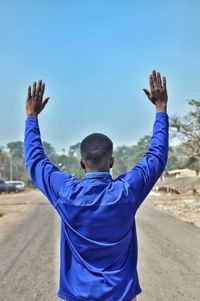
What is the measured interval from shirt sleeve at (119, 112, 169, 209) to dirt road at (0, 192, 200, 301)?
4.53 m

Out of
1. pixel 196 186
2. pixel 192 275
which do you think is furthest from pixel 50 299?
pixel 196 186

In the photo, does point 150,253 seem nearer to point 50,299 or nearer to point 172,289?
point 172,289

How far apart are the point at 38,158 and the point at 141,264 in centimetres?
699

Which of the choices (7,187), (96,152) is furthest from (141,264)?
(7,187)

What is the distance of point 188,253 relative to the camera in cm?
1109

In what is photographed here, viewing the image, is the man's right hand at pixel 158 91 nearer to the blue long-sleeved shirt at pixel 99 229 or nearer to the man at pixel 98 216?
the man at pixel 98 216

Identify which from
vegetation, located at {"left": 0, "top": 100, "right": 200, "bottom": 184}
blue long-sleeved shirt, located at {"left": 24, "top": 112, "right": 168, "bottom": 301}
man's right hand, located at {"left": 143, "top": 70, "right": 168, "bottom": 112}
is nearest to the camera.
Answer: blue long-sleeved shirt, located at {"left": 24, "top": 112, "right": 168, "bottom": 301}

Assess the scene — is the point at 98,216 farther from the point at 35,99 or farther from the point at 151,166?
the point at 35,99

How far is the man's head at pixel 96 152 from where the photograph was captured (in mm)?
2990

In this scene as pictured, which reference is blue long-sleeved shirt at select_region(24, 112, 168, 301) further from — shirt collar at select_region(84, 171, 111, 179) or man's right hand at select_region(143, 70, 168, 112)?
man's right hand at select_region(143, 70, 168, 112)

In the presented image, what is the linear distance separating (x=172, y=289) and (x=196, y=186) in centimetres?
3349

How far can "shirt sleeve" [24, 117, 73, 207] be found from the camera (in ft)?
9.68

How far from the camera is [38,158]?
3078 mm

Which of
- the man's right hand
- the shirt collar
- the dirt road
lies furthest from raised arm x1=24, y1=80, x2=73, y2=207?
the dirt road
